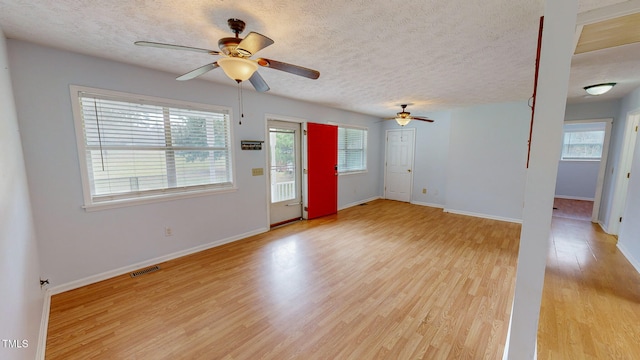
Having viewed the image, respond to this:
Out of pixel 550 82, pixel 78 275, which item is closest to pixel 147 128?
pixel 78 275

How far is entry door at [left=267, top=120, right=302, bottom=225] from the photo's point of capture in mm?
4281

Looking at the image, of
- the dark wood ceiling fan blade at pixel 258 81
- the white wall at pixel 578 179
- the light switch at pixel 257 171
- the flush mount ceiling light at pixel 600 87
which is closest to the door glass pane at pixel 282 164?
the light switch at pixel 257 171

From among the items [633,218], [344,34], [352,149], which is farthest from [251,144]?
[633,218]

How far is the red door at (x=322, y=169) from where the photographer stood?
472 centimetres

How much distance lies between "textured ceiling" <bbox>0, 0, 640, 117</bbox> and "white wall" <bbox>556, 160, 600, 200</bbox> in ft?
15.8

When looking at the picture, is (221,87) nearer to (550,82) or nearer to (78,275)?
(78,275)

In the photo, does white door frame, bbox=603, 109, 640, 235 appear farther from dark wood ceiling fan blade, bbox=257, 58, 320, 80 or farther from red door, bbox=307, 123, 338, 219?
dark wood ceiling fan blade, bbox=257, 58, 320, 80

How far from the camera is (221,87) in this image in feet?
11.1

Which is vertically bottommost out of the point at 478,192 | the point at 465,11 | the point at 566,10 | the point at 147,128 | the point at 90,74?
the point at 478,192

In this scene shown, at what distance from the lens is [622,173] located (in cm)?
393

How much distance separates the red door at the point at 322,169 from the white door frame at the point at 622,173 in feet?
15.5

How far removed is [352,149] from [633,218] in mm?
4571

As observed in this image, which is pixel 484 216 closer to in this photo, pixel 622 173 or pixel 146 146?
pixel 622 173

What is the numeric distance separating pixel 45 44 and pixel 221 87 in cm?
163
